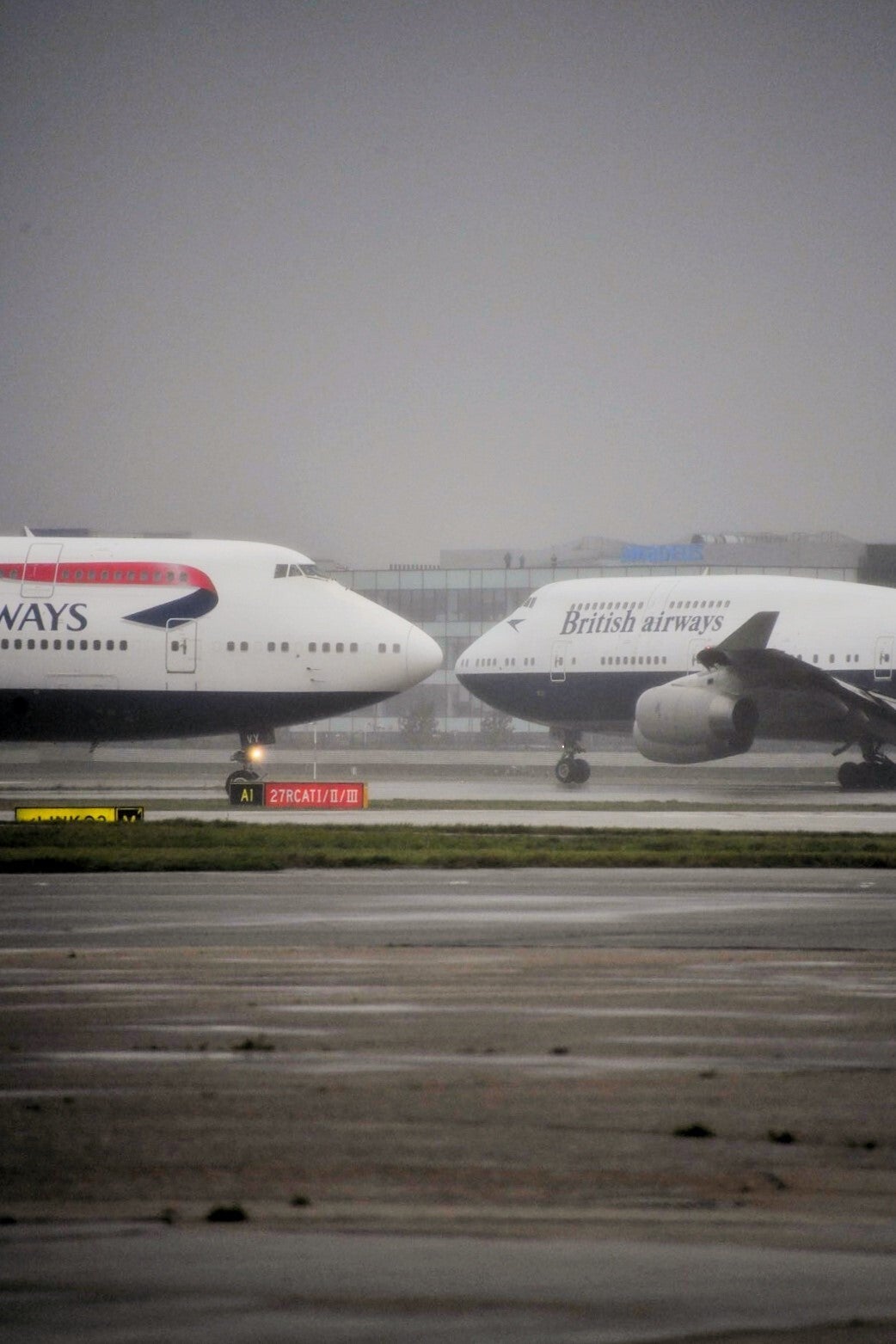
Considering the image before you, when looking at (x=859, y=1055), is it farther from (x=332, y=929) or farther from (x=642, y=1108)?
(x=332, y=929)

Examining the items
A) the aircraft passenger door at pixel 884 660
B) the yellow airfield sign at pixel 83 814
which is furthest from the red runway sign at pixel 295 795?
the aircraft passenger door at pixel 884 660

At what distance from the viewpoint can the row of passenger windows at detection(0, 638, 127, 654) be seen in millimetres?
40812

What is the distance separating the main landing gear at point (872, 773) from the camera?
150 feet

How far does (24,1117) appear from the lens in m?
8.15

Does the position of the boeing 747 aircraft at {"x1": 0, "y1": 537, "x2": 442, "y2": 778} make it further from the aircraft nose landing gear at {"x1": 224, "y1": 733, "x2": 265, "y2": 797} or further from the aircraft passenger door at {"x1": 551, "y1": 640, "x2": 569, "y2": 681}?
the aircraft passenger door at {"x1": 551, "y1": 640, "x2": 569, "y2": 681}

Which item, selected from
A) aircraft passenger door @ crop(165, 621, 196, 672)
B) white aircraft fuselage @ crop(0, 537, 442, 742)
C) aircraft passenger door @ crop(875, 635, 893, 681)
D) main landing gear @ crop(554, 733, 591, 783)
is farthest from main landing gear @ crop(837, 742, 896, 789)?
aircraft passenger door @ crop(165, 621, 196, 672)

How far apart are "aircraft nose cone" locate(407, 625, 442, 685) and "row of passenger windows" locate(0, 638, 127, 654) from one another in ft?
21.3

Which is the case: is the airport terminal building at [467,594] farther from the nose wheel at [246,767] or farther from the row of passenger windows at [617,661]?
the nose wheel at [246,767]

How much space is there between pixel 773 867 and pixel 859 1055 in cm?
1353

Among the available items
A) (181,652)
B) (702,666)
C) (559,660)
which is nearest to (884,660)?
(702,666)

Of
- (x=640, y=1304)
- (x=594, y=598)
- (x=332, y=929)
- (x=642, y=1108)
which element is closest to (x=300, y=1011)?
(x=642, y=1108)

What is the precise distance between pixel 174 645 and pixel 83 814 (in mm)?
10063

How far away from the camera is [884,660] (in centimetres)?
4444

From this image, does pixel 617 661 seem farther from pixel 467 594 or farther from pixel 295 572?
pixel 467 594
